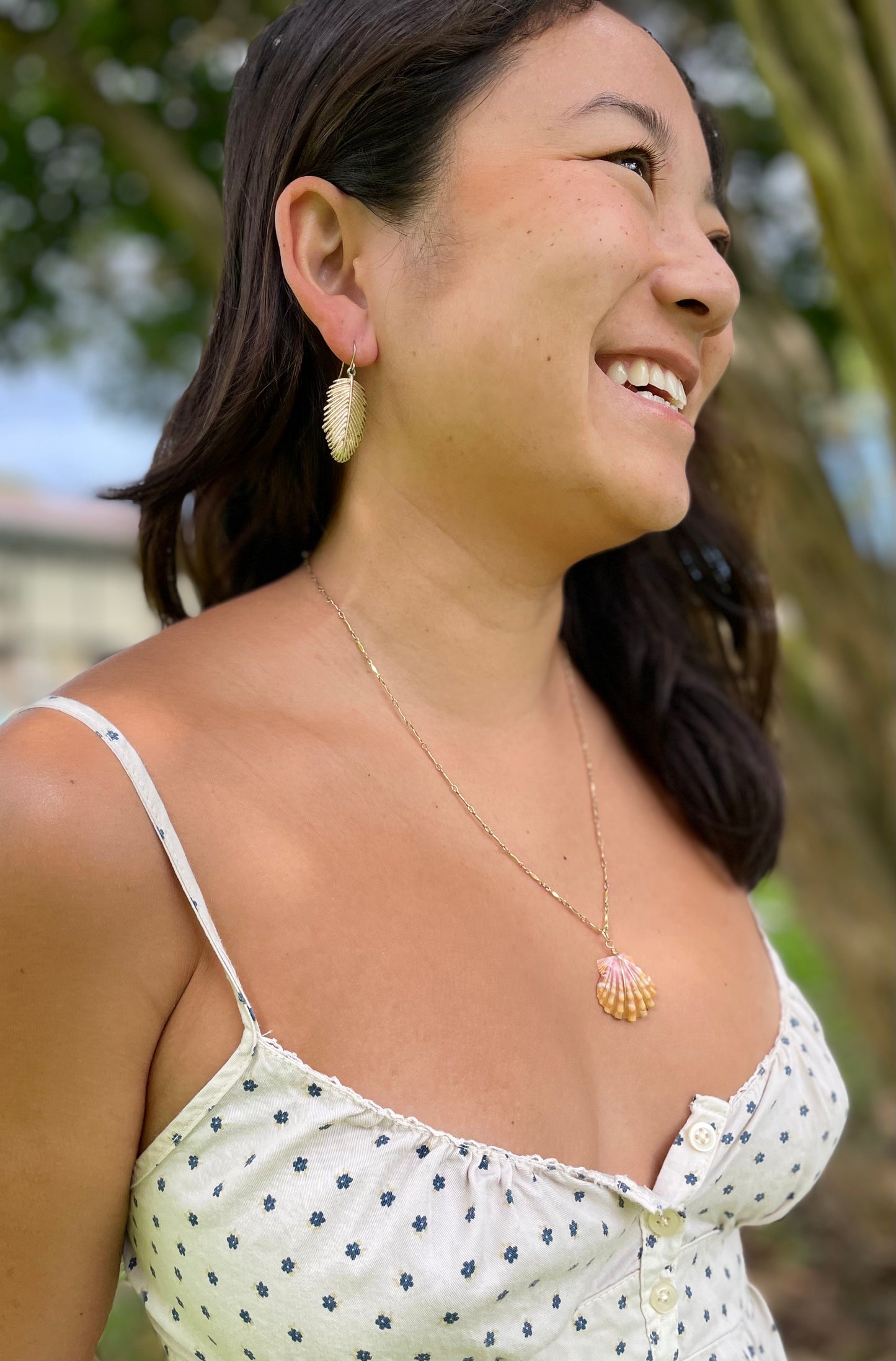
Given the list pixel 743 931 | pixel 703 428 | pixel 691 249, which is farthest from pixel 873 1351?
pixel 691 249

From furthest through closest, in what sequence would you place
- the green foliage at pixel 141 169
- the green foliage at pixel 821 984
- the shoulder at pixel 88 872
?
the green foliage at pixel 821 984 → the green foliage at pixel 141 169 → the shoulder at pixel 88 872

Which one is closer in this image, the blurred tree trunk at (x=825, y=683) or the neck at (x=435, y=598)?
the neck at (x=435, y=598)

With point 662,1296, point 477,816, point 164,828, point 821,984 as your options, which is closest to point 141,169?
point 477,816

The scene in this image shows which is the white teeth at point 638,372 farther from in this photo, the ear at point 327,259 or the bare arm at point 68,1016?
the bare arm at point 68,1016

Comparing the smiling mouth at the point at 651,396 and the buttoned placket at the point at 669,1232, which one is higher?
the smiling mouth at the point at 651,396

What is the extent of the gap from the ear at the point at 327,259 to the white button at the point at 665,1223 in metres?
1.05

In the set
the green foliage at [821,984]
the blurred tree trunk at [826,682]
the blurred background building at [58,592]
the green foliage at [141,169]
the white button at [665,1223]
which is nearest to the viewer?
the white button at [665,1223]

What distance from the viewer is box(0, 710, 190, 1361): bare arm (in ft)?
3.98

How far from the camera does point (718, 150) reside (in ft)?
6.06

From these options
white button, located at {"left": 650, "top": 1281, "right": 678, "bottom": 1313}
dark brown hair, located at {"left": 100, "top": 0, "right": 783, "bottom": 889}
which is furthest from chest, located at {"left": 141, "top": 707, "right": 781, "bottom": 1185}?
dark brown hair, located at {"left": 100, "top": 0, "right": 783, "bottom": 889}

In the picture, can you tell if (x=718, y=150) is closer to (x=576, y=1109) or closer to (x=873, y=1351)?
(x=576, y=1109)

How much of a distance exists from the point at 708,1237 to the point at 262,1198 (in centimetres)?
59

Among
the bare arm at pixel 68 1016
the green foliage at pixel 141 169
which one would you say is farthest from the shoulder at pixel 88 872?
the green foliage at pixel 141 169

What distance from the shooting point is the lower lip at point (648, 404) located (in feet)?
4.86
